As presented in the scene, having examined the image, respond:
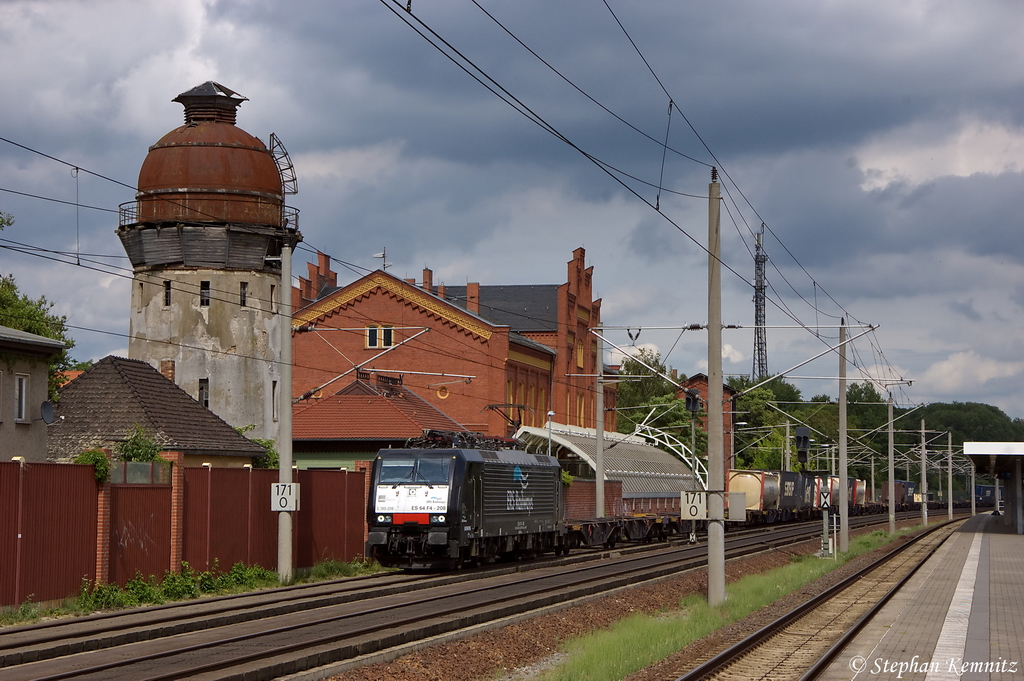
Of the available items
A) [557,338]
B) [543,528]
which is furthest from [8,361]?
[557,338]

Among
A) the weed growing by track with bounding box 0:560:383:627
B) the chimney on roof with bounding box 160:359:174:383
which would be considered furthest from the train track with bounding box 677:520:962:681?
the chimney on roof with bounding box 160:359:174:383

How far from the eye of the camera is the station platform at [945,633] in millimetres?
14080

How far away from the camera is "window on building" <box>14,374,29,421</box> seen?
3228 centimetres

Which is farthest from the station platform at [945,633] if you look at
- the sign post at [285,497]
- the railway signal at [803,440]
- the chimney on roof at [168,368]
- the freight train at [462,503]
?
the chimney on roof at [168,368]

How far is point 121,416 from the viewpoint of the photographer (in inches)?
1476

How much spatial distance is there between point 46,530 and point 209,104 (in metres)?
33.2

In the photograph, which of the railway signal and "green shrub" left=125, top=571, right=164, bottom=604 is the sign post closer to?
"green shrub" left=125, top=571, right=164, bottom=604

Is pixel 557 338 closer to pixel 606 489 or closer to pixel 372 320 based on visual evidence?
pixel 372 320

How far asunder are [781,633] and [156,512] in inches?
495

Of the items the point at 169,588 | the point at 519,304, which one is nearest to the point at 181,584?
the point at 169,588

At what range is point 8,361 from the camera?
31844 mm

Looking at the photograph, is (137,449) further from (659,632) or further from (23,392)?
(659,632)

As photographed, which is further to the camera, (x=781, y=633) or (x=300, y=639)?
(x=781, y=633)

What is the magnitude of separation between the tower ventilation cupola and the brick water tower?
0.14ft
